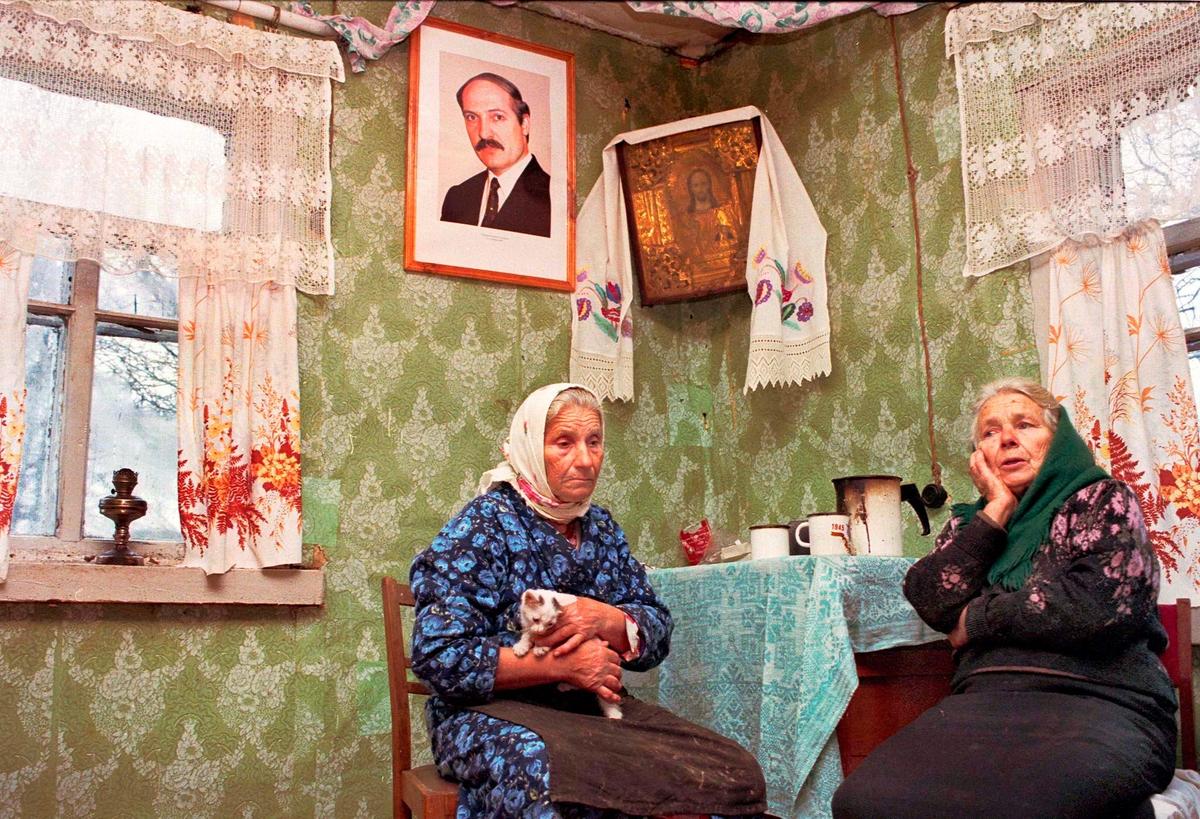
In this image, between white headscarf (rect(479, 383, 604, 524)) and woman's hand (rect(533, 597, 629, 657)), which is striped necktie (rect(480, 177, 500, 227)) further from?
woman's hand (rect(533, 597, 629, 657))

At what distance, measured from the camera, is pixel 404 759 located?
7.78 ft

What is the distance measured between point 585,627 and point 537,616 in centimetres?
14

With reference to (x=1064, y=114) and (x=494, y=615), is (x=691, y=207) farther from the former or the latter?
(x=494, y=615)

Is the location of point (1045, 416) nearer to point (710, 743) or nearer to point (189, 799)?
point (710, 743)

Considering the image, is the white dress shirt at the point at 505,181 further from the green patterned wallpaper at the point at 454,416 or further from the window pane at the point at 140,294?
the window pane at the point at 140,294

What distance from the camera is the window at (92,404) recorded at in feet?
10.5

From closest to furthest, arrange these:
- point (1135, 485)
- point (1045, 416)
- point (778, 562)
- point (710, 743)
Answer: point (710, 743)
point (1045, 416)
point (778, 562)
point (1135, 485)

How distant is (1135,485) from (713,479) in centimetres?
170

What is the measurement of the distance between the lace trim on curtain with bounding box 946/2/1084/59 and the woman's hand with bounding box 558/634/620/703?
2348 millimetres

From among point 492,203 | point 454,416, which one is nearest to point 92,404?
point 454,416

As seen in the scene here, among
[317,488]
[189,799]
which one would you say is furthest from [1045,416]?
[189,799]

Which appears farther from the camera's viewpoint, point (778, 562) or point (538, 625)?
point (778, 562)

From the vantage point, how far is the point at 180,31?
341cm

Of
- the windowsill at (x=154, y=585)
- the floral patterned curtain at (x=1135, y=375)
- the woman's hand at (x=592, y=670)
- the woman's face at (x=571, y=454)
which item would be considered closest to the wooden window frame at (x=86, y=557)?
the windowsill at (x=154, y=585)
